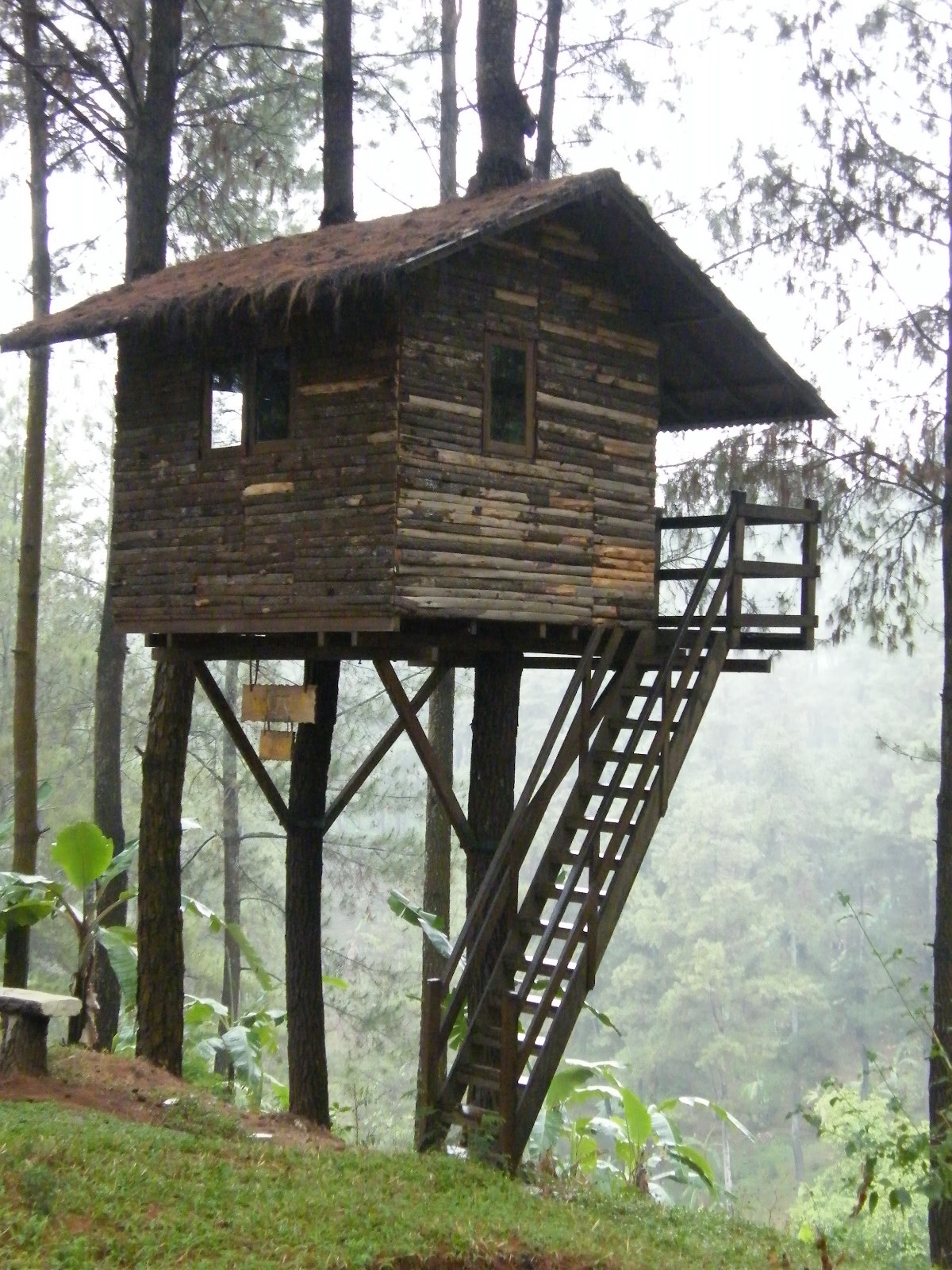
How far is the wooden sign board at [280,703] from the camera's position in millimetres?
10281

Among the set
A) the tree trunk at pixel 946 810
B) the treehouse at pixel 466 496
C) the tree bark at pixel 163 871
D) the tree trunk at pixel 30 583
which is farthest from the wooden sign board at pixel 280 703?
the tree trunk at pixel 946 810

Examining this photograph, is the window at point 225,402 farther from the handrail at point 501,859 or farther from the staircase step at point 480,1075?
the staircase step at point 480,1075

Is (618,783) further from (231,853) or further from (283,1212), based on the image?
(231,853)

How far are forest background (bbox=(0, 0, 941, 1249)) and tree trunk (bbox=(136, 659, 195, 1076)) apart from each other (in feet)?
3.45

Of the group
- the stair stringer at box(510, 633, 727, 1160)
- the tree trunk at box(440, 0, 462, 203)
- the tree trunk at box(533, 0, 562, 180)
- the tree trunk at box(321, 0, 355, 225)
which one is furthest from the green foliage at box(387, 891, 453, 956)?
the tree trunk at box(440, 0, 462, 203)

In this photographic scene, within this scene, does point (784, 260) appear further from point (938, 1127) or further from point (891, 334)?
point (938, 1127)

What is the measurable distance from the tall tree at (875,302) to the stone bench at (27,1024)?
710cm

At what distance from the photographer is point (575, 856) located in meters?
9.83

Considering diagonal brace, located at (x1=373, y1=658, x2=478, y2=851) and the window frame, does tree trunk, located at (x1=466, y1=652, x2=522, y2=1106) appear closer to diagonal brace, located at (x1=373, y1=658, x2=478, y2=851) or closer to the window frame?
diagonal brace, located at (x1=373, y1=658, x2=478, y2=851)

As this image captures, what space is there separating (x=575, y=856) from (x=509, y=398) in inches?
135

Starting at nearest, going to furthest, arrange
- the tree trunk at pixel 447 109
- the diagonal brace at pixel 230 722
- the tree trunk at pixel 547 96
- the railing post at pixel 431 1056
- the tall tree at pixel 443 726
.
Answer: the railing post at pixel 431 1056 → the diagonal brace at pixel 230 722 → the tall tree at pixel 443 726 → the tree trunk at pixel 547 96 → the tree trunk at pixel 447 109

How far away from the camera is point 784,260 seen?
40.3ft

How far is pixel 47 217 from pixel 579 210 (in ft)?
24.2

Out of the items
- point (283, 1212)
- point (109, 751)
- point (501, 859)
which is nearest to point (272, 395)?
point (501, 859)
